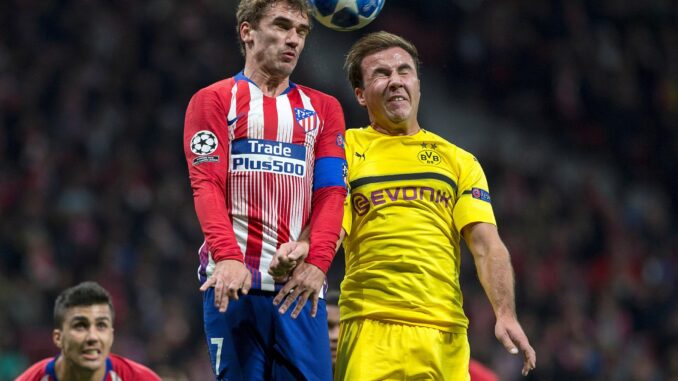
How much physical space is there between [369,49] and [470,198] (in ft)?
2.78

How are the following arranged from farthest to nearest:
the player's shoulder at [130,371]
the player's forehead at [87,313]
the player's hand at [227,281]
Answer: the player's forehead at [87,313], the player's shoulder at [130,371], the player's hand at [227,281]

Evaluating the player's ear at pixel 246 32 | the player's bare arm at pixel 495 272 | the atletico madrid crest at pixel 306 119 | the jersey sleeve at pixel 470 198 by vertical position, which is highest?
the player's ear at pixel 246 32

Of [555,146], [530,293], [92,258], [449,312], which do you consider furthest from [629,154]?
[449,312]

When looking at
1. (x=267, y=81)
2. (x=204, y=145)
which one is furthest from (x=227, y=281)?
(x=267, y=81)

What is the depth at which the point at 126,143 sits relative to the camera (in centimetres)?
Result: 1262

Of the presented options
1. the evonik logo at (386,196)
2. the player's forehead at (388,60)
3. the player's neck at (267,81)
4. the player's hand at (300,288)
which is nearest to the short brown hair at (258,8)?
the player's neck at (267,81)

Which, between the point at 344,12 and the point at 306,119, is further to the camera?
the point at 344,12

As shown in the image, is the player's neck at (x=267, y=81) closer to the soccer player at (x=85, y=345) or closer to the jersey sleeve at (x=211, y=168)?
the jersey sleeve at (x=211, y=168)

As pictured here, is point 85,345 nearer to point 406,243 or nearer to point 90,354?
point 90,354

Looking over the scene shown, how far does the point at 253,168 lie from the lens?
425cm

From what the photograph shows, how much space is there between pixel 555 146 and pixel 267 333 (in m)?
11.2

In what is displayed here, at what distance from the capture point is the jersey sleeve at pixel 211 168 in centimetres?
404

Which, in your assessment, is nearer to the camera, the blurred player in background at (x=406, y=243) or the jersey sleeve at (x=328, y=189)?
the jersey sleeve at (x=328, y=189)

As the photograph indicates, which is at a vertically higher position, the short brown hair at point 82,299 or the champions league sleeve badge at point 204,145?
the champions league sleeve badge at point 204,145
